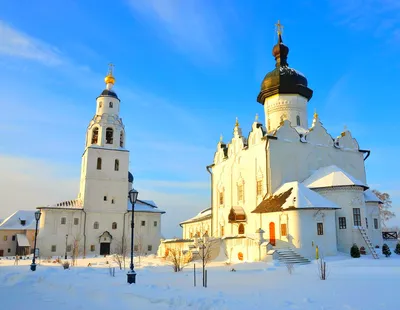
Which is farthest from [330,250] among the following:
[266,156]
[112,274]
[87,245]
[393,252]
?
[87,245]

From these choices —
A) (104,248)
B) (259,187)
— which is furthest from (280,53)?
(104,248)

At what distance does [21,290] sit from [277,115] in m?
28.2

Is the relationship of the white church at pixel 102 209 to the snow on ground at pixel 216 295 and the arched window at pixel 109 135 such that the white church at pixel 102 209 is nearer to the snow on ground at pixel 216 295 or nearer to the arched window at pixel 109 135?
the arched window at pixel 109 135

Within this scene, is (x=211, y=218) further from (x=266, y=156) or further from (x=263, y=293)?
(x=263, y=293)

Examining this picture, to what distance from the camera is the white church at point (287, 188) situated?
2430 cm

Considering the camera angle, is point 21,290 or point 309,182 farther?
point 309,182

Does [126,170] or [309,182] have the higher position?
[126,170]

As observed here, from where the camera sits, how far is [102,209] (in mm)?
43844

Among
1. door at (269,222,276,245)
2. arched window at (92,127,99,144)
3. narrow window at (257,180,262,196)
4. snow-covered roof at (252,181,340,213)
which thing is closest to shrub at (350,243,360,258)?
snow-covered roof at (252,181,340,213)

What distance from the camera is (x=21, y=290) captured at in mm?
11727

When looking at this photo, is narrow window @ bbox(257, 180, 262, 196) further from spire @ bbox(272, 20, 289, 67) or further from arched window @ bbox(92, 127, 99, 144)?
arched window @ bbox(92, 127, 99, 144)

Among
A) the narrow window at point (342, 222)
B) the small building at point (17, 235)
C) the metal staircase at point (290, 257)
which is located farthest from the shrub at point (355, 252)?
the small building at point (17, 235)

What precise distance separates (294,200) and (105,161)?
27.6 m

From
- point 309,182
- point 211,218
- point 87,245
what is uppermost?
point 309,182
